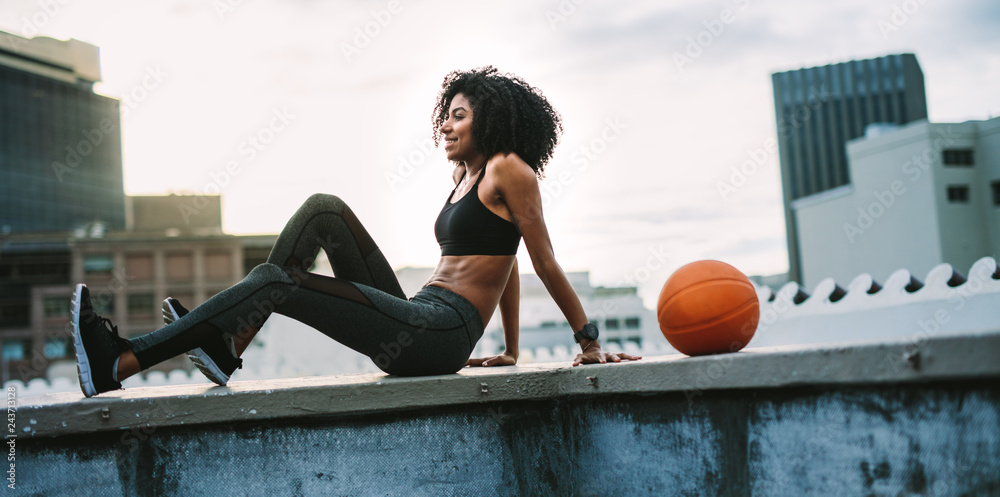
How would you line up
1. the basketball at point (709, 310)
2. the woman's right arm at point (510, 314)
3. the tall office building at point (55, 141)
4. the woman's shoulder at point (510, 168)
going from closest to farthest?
the basketball at point (709, 310), the woman's shoulder at point (510, 168), the woman's right arm at point (510, 314), the tall office building at point (55, 141)

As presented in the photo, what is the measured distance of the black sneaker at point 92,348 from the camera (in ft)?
8.95

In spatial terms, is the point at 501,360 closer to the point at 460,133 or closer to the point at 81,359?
the point at 460,133

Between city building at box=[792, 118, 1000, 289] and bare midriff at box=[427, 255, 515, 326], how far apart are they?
155ft

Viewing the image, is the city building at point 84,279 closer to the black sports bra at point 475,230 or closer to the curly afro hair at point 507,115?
the curly afro hair at point 507,115

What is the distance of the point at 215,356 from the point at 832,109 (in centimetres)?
10432

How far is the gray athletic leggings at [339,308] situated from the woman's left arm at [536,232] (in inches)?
14.2

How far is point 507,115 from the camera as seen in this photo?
3723 mm

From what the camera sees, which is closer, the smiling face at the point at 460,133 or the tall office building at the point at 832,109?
the smiling face at the point at 460,133

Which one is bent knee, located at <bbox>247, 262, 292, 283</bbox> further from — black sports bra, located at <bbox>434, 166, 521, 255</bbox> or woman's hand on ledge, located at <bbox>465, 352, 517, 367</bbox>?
woman's hand on ledge, located at <bbox>465, 352, 517, 367</bbox>

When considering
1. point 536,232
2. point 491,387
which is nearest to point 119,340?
point 491,387

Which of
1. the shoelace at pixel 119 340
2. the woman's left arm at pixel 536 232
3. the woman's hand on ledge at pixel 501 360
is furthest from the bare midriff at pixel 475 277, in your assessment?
the shoelace at pixel 119 340

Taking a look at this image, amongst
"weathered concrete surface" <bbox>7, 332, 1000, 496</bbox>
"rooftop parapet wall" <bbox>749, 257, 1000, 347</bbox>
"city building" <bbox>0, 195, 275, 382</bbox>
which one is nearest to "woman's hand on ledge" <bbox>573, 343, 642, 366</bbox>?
"weathered concrete surface" <bbox>7, 332, 1000, 496</bbox>

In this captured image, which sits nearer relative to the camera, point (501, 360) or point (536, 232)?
point (536, 232)

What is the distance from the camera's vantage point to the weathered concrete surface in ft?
6.75
